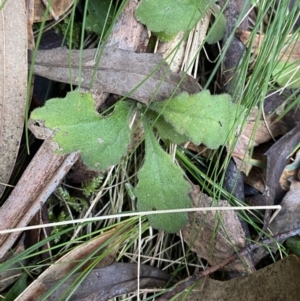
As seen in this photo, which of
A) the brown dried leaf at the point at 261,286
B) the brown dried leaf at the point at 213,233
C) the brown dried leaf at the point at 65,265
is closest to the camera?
the brown dried leaf at the point at 261,286

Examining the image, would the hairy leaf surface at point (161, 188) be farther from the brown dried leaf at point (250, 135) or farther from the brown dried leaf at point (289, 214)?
the brown dried leaf at point (289, 214)

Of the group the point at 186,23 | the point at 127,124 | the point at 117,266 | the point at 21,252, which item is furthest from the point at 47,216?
the point at 186,23

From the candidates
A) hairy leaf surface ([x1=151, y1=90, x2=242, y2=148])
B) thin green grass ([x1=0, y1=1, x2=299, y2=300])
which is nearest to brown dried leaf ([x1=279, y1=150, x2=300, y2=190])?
thin green grass ([x1=0, y1=1, x2=299, y2=300])

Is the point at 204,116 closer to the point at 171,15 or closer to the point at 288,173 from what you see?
the point at 171,15

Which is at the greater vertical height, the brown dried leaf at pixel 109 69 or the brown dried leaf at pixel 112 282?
the brown dried leaf at pixel 109 69

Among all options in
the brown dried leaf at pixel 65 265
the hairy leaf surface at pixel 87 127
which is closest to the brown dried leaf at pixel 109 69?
the hairy leaf surface at pixel 87 127

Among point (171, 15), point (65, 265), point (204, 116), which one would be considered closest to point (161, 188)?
point (204, 116)

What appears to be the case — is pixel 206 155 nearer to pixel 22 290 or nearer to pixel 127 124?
pixel 127 124

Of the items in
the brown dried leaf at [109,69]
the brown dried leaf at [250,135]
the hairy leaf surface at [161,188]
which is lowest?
the hairy leaf surface at [161,188]
